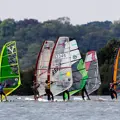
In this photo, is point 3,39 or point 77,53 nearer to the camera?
point 77,53

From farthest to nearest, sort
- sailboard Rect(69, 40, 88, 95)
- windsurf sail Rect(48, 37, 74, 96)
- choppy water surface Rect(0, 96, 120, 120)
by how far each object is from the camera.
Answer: sailboard Rect(69, 40, 88, 95) < windsurf sail Rect(48, 37, 74, 96) < choppy water surface Rect(0, 96, 120, 120)

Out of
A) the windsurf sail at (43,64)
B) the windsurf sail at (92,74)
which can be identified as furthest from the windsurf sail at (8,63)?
the windsurf sail at (92,74)

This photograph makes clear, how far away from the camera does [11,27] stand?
188 m

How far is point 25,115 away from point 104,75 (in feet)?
148

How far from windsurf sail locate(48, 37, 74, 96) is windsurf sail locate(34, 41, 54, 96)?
0.56 meters

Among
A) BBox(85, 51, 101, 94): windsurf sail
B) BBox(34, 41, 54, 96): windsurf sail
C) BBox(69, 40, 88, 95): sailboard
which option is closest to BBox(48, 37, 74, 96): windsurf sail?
BBox(34, 41, 54, 96): windsurf sail

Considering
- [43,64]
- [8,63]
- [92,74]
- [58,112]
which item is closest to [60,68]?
[43,64]

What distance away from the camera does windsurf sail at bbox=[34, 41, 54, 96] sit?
54.9 m

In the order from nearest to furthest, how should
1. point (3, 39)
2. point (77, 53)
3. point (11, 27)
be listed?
point (77, 53) → point (3, 39) → point (11, 27)

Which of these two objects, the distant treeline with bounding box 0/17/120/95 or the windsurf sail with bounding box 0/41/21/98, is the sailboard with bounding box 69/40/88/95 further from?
the distant treeline with bounding box 0/17/120/95

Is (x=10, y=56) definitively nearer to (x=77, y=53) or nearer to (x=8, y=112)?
(x=77, y=53)

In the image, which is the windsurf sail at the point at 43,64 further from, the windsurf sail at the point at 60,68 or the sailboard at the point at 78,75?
the sailboard at the point at 78,75

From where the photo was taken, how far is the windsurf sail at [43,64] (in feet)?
180

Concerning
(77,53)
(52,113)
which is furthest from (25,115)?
(77,53)
